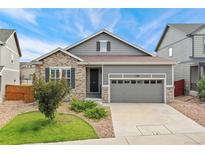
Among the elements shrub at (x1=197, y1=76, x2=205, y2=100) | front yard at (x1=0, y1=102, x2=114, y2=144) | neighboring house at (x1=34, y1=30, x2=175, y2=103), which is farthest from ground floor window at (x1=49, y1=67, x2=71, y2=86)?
shrub at (x1=197, y1=76, x2=205, y2=100)

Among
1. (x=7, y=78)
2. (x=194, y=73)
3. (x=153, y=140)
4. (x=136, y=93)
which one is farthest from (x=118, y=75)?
(x=7, y=78)

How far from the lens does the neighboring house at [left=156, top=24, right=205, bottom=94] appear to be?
73.5ft

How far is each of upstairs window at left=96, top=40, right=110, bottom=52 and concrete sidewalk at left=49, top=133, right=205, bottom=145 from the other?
1381 cm

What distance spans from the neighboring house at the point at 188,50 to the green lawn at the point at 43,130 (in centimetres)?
1402

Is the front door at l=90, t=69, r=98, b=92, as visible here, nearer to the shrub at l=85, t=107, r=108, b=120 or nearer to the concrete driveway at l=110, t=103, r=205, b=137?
the concrete driveway at l=110, t=103, r=205, b=137

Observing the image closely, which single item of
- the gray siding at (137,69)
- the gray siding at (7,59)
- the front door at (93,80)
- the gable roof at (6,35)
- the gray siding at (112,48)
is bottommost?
the front door at (93,80)

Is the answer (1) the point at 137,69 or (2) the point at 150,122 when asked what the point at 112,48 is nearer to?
(1) the point at 137,69

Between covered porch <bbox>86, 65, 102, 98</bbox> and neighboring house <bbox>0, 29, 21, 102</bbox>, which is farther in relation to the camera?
covered porch <bbox>86, 65, 102, 98</bbox>

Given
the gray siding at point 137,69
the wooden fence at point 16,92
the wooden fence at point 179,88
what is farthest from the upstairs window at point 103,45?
the wooden fence at point 179,88

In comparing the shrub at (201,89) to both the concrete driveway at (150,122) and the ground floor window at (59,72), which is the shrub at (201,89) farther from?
the ground floor window at (59,72)

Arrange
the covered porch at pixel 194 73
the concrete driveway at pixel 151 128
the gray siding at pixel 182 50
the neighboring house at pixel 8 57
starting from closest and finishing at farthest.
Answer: the concrete driveway at pixel 151 128 → the neighboring house at pixel 8 57 → the covered porch at pixel 194 73 → the gray siding at pixel 182 50

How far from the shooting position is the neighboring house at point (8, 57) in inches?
814

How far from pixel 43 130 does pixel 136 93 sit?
970 cm
